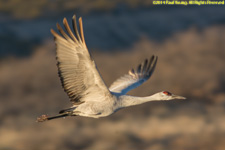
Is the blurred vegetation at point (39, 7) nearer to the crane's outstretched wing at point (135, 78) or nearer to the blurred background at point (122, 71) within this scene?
the blurred background at point (122, 71)

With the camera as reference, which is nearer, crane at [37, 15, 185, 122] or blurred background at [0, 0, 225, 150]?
crane at [37, 15, 185, 122]

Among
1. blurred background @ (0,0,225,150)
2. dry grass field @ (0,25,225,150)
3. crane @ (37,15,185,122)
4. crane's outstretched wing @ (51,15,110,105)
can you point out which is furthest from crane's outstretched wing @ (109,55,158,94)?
dry grass field @ (0,25,225,150)

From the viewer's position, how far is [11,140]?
53.3 meters

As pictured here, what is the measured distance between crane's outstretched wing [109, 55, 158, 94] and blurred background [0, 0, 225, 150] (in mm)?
26399

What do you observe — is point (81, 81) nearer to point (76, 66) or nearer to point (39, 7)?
point (76, 66)

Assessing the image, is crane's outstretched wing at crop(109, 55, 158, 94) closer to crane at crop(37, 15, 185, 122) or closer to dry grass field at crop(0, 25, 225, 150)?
crane at crop(37, 15, 185, 122)

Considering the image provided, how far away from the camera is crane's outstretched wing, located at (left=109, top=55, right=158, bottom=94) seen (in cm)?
1967

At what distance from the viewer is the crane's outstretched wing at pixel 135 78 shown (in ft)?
64.6

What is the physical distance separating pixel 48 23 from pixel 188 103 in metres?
23.5

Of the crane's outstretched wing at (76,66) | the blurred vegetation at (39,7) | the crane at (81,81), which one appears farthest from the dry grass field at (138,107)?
the crane's outstretched wing at (76,66)

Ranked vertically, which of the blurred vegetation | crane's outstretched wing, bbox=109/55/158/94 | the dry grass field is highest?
the blurred vegetation

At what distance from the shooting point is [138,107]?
62031 mm

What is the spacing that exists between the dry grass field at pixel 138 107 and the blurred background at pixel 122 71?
115 millimetres

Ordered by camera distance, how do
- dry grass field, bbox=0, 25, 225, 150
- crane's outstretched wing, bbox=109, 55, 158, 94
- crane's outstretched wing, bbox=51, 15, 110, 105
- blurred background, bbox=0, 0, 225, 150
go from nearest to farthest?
crane's outstretched wing, bbox=51, 15, 110, 105
crane's outstretched wing, bbox=109, 55, 158, 94
blurred background, bbox=0, 0, 225, 150
dry grass field, bbox=0, 25, 225, 150
